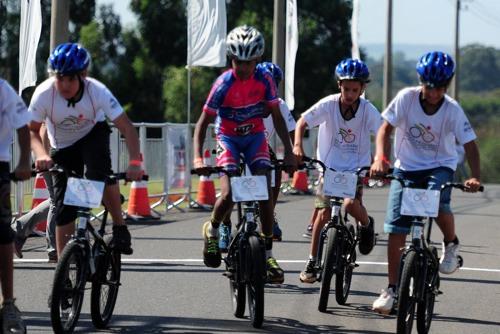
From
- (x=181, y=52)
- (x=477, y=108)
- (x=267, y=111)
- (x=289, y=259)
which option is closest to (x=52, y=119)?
(x=267, y=111)

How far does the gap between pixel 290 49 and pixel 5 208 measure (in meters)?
19.9

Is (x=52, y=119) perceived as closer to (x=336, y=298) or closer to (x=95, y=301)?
(x=95, y=301)

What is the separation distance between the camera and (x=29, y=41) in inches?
662

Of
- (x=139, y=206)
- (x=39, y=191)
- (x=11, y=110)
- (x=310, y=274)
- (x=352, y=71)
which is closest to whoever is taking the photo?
(x=11, y=110)

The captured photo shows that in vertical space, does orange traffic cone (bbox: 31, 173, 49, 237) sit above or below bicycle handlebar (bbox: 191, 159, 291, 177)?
below

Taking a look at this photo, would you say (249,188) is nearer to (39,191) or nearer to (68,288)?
(68,288)

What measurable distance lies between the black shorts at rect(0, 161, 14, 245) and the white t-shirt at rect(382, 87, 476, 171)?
2.68 m

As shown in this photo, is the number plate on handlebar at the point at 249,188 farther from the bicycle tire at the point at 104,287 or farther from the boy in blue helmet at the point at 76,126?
the bicycle tire at the point at 104,287

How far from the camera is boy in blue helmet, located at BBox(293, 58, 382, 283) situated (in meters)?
10.8

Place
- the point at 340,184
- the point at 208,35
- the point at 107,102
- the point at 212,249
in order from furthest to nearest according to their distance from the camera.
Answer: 1. the point at 208,35
2. the point at 340,184
3. the point at 212,249
4. the point at 107,102

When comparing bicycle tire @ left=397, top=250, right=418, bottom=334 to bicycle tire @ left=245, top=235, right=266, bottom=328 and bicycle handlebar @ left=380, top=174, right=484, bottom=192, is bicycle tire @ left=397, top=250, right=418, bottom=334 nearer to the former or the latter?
bicycle handlebar @ left=380, top=174, right=484, bottom=192

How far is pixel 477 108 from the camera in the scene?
112 metres

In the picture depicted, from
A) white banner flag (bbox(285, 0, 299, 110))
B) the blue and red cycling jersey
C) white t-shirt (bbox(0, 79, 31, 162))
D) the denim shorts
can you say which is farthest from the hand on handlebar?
white banner flag (bbox(285, 0, 299, 110))

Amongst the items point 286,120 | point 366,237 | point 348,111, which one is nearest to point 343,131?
point 348,111
